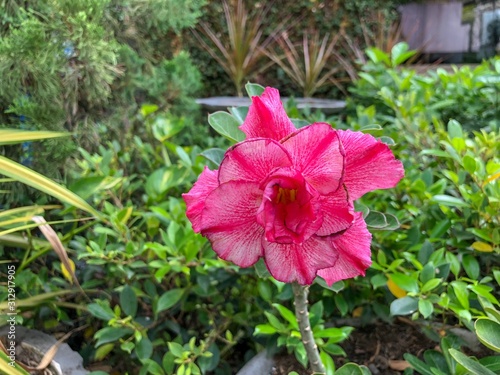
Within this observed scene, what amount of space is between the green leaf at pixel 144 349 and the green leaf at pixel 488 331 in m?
0.76

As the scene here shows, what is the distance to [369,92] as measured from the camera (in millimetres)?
2715

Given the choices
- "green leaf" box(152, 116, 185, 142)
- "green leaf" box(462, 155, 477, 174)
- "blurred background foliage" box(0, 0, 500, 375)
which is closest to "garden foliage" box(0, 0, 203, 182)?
"blurred background foliage" box(0, 0, 500, 375)

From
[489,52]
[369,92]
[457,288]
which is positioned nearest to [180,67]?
[369,92]

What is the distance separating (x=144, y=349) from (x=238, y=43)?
4.44 m

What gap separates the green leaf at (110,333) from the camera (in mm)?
1196

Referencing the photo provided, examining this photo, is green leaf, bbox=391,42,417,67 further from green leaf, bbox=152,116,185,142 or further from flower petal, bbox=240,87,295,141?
flower petal, bbox=240,87,295,141

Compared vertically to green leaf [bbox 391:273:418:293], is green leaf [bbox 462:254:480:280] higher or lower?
lower

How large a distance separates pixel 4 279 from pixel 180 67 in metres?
1.69

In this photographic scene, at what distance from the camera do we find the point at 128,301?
1.27m

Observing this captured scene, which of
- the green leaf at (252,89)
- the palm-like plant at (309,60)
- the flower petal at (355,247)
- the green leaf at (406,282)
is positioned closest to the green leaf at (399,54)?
the green leaf at (406,282)

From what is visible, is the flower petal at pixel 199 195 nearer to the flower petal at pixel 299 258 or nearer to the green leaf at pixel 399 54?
the flower petal at pixel 299 258

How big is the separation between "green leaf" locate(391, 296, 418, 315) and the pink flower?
407mm

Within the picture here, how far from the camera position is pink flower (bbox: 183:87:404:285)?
0.61 metres

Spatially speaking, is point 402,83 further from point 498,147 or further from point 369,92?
point 369,92
